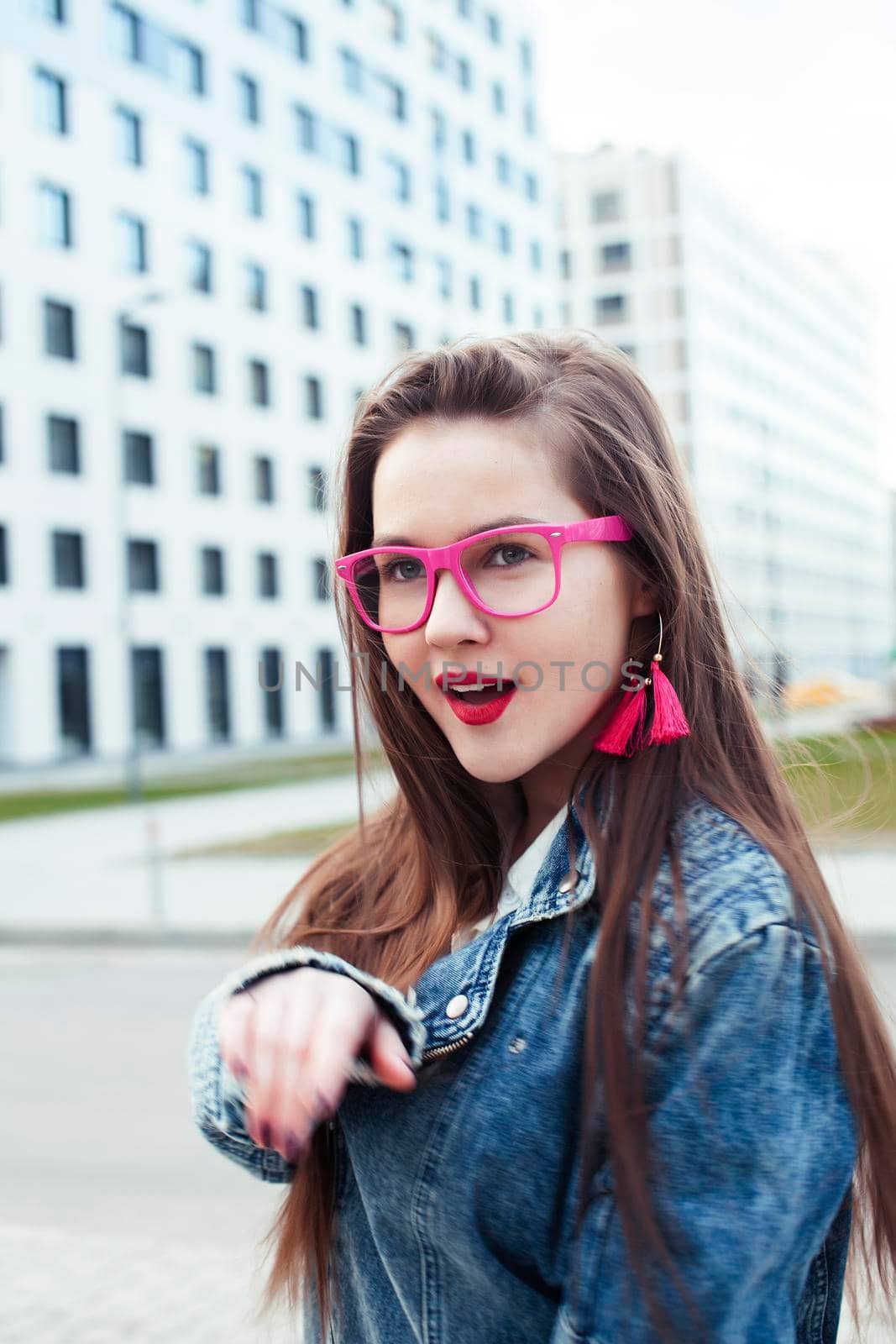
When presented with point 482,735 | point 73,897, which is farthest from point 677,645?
point 73,897

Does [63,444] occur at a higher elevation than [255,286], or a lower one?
lower

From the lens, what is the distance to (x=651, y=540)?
1.17 m

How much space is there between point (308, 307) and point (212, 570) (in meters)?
9.87

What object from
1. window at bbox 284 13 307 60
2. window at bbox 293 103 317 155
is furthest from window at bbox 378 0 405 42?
window at bbox 293 103 317 155

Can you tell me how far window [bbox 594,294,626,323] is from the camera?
6662 cm

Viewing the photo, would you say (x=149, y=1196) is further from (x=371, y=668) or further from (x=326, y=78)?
(x=326, y=78)

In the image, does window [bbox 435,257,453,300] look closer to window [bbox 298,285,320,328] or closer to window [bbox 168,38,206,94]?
window [bbox 298,285,320,328]

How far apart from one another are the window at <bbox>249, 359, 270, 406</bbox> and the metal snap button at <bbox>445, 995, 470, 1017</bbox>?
3683 cm

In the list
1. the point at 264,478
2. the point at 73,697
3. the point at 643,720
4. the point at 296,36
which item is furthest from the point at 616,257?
the point at 643,720

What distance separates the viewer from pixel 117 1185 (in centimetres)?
426

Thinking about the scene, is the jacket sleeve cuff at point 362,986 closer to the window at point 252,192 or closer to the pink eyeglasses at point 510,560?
the pink eyeglasses at point 510,560

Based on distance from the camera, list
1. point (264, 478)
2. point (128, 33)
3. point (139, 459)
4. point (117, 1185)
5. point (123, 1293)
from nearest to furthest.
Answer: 1. point (123, 1293)
2. point (117, 1185)
3. point (128, 33)
4. point (139, 459)
5. point (264, 478)

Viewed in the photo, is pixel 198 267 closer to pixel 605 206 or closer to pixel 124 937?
pixel 124 937

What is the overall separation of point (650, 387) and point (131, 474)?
1292 inches
